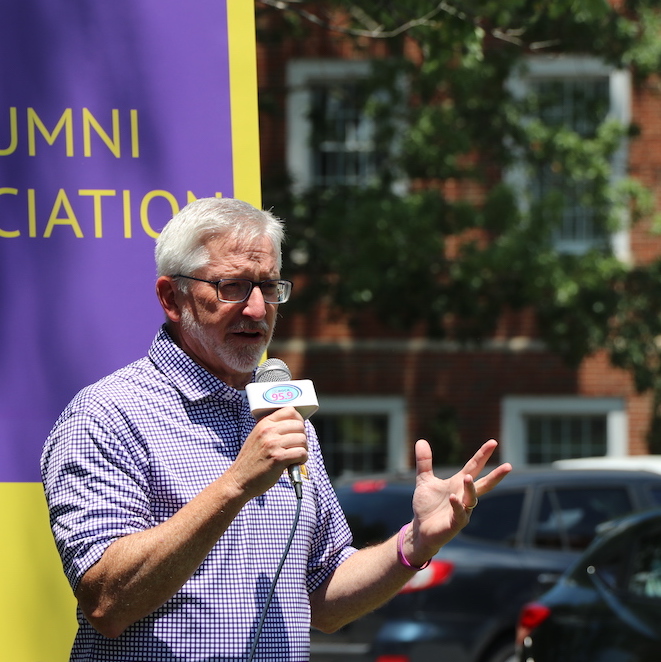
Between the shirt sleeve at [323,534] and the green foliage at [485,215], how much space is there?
9.65m

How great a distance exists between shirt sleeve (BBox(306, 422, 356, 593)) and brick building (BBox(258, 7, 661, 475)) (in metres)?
14.1

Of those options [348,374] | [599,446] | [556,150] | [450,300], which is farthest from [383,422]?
[556,150]

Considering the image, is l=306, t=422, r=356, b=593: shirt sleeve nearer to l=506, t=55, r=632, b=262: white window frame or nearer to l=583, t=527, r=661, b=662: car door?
l=583, t=527, r=661, b=662: car door

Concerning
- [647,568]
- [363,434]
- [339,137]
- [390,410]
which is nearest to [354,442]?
[363,434]

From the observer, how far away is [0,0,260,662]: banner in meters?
3.32

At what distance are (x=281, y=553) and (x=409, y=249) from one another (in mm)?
10229

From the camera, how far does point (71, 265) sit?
11.2ft

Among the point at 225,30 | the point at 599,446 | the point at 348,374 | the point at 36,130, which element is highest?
the point at 225,30

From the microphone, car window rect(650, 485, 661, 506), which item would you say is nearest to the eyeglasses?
the microphone

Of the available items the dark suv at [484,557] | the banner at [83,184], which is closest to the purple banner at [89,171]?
the banner at [83,184]

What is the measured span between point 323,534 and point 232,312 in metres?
0.66

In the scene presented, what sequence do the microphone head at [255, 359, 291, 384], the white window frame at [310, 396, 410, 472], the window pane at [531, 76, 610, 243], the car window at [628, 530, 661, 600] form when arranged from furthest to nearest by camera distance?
the white window frame at [310, 396, 410, 472] → the window pane at [531, 76, 610, 243] → the car window at [628, 530, 661, 600] → the microphone head at [255, 359, 291, 384]

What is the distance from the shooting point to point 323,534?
3.15 meters

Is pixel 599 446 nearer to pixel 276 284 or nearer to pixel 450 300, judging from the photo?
pixel 450 300
